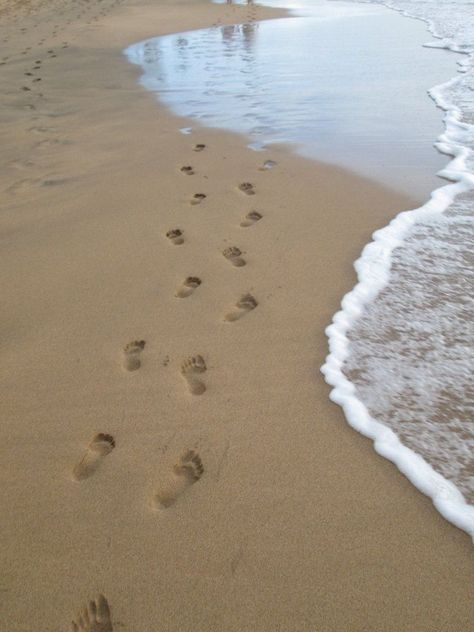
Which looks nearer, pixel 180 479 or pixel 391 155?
pixel 180 479

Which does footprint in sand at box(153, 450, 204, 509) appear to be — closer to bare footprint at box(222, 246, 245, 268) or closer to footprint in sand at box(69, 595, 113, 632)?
footprint in sand at box(69, 595, 113, 632)

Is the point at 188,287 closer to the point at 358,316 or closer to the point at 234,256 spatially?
the point at 234,256

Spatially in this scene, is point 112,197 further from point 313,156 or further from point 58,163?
point 313,156

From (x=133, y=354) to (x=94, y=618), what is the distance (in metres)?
1.20

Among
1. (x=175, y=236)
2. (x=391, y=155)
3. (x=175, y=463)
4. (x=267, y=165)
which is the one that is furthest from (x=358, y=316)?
(x=391, y=155)

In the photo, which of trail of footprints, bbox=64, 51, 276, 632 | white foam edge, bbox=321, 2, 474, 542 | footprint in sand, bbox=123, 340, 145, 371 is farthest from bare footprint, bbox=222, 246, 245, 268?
footprint in sand, bbox=123, 340, 145, 371

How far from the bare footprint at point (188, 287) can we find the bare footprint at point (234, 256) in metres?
0.28

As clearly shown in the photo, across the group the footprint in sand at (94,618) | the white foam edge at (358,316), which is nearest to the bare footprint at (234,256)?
the white foam edge at (358,316)

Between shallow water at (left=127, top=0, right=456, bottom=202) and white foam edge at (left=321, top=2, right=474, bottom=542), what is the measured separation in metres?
0.20

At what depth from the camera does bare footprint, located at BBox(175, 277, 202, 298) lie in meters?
2.87

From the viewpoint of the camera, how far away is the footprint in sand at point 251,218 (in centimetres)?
354

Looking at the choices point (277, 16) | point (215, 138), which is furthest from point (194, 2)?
point (215, 138)

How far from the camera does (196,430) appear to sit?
204cm

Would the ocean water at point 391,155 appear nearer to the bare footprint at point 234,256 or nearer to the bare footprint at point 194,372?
the bare footprint at point 194,372
